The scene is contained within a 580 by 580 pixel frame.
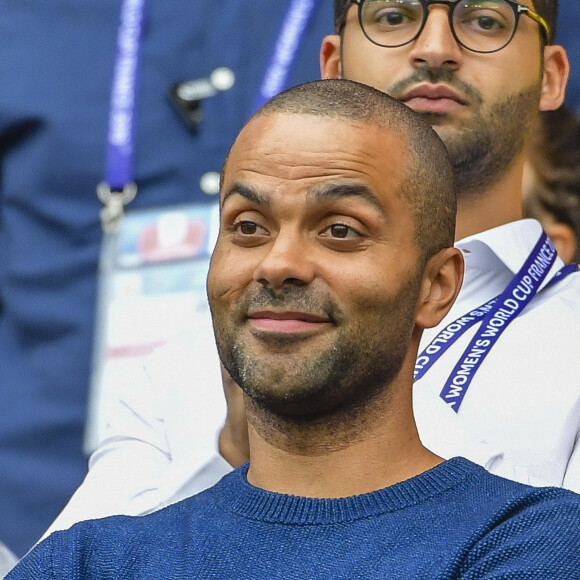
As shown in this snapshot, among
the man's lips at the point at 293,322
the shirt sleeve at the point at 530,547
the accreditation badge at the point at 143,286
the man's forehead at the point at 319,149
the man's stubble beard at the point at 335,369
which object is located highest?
the man's forehead at the point at 319,149

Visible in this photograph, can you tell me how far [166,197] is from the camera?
12.8 feet

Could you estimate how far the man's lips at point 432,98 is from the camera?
8.54 ft

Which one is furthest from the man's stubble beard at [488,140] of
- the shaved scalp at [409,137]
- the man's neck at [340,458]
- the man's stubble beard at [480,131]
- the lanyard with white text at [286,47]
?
the lanyard with white text at [286,47]

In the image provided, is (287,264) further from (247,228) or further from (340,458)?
(340,458)

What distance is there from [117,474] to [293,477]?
0.62 m

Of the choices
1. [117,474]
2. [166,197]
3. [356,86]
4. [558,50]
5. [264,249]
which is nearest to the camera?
[264,249]

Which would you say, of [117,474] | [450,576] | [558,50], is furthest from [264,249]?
[558,50]

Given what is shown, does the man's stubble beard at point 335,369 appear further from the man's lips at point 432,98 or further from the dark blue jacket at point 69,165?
the dark blue jacket at point 69,165

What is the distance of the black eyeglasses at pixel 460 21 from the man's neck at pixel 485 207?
0.82ft

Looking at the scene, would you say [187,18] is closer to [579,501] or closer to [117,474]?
[117,474]

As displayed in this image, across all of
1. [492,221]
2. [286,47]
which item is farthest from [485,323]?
[286,47]

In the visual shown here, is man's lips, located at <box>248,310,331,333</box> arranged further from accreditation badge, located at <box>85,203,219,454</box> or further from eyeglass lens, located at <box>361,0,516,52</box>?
accreditation badge, located at <box>85,203,219,454</box>

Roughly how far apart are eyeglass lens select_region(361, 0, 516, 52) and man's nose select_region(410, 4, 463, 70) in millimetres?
19

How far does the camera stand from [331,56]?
2967 mm
